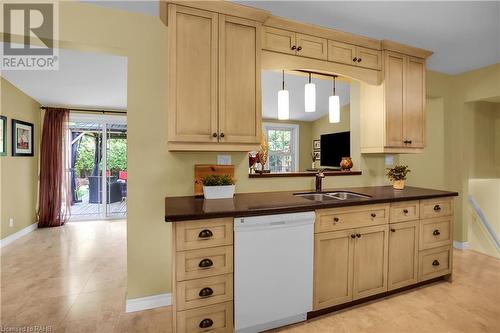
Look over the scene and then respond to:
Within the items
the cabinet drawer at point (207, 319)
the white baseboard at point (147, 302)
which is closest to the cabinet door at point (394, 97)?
the cabinet drawer at point (207, 319)

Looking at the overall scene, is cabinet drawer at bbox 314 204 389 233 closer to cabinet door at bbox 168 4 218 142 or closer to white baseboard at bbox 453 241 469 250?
cabinet door at bbox 168 4 218 142

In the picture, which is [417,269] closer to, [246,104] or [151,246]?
[246,104]

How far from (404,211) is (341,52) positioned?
162 cm

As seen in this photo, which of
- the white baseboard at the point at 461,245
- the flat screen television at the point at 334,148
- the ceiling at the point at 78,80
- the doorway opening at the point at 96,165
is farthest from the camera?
the doorway opening at the point at 96,165

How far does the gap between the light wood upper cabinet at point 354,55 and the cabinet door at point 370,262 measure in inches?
63.4

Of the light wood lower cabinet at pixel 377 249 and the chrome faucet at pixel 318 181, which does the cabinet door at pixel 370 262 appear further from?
the chrome faucet at pixel 318 181

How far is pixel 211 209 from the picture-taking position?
5.82 ft

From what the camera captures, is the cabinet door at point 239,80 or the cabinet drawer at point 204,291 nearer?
the cabinet drawer at point 204,291

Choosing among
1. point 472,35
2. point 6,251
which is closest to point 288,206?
point 472,35

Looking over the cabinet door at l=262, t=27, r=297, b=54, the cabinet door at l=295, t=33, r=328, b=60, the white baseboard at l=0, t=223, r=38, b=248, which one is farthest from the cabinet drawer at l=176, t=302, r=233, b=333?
the white baseboard at l=0, t=223, r=38, b=248

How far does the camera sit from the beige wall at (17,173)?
12.7 feet

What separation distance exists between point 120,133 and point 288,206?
4909 mm

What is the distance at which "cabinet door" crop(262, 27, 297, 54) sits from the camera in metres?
2.25

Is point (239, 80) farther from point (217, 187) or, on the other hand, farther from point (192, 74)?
point (217, 187)
